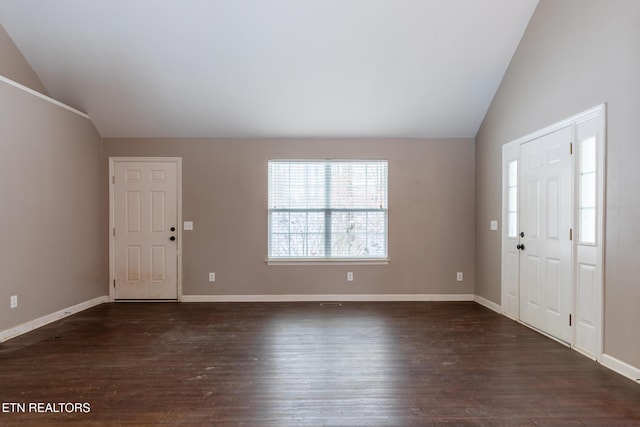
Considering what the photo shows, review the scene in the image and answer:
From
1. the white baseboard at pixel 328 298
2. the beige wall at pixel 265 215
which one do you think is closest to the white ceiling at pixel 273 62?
the beige wall at pixel 265 215

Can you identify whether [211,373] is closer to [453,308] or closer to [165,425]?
[165,425]

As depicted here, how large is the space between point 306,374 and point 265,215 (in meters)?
2.81

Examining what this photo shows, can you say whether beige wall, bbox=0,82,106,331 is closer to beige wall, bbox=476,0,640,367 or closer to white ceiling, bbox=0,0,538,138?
white ceiling, bbox=0,0,538,138

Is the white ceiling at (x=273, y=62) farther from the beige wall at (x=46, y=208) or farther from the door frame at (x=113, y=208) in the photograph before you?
the beige wall at (x=46, y=208)

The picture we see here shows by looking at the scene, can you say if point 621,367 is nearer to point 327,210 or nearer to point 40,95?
point 327,210

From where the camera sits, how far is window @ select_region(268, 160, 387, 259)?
5.23m

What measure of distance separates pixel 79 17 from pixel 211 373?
3.86 meters

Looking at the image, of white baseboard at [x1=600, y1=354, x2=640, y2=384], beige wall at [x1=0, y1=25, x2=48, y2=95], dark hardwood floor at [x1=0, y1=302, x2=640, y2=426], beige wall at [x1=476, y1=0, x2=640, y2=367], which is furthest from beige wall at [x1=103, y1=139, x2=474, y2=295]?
white baseboard at [x1=600, y1=354, x2=640, y2=384]

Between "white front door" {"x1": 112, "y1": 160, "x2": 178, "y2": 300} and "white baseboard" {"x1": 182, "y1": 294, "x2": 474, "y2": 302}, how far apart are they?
519 millimetres

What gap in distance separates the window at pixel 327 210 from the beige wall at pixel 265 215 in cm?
14

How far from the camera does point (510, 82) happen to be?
4.25 metres

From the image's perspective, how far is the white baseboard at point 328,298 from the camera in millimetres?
5180

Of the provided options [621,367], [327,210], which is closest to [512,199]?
[621,367]

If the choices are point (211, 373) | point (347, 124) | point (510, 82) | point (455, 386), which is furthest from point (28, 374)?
point (510, 82)
